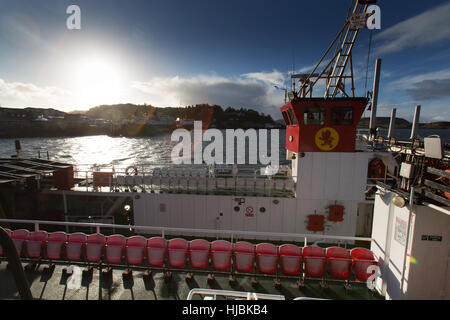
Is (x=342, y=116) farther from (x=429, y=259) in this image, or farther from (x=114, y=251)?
Result: (x=114, y=251)

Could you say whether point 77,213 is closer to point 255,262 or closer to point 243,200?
point 243,200

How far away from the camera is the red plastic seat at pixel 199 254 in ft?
20.6

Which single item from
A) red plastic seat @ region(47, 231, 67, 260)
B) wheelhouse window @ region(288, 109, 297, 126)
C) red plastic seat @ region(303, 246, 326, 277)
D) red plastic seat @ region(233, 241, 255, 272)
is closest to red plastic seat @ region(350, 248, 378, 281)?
red plastic seat @ region(303, 246, 326, 277)

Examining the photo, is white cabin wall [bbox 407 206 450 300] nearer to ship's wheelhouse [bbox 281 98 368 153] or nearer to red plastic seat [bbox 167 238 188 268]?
red plastic seat [bbox 167 238 188 268]

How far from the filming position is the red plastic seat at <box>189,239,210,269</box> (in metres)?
6.29

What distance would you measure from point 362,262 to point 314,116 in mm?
6894

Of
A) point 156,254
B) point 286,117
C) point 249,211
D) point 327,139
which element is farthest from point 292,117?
point 156,254

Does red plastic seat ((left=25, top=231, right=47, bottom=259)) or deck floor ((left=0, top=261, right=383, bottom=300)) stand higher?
red plastic seat ((left=25, top=231, right=47, bottom=259))

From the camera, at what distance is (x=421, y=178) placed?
515 cm

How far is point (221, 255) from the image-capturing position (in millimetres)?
6207

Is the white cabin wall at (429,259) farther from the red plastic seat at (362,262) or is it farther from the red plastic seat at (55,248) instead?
the red plastic seat at (55,248)

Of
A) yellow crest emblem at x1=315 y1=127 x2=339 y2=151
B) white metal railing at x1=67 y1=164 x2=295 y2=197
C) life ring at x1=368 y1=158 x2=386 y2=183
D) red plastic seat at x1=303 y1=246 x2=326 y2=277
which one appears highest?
yellow crest emblem at x1=315 y1=127 x2=339 y2=151

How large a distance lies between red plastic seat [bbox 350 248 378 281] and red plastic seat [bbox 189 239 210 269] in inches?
160
